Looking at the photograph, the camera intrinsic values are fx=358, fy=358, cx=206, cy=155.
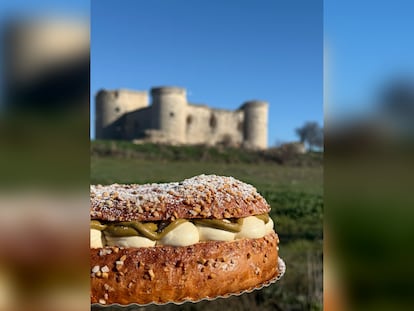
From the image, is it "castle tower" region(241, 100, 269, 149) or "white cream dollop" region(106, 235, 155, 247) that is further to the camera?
"castle tower" region(241, 100, 269, 149)

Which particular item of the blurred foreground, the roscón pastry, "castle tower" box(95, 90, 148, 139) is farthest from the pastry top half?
the blurred foreground

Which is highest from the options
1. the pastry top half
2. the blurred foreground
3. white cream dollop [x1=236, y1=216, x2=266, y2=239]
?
the blurred foreground

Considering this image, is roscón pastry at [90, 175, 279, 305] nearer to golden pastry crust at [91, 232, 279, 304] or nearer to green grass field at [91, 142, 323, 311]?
golden pastry crust at [91, 232, 279, 304]

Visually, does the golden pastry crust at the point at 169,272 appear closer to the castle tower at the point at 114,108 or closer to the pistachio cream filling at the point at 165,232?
the pistachio cream filling at the point at 165,232

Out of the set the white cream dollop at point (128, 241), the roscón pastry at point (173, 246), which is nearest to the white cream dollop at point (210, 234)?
the roscón pastry at point (173, 246)

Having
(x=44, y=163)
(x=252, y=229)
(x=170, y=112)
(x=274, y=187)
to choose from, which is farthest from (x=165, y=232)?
(x=274, y=187)

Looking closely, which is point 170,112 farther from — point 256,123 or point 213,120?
point 256,123

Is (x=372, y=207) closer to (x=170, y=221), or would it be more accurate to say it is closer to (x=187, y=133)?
(x=170, y=221)
